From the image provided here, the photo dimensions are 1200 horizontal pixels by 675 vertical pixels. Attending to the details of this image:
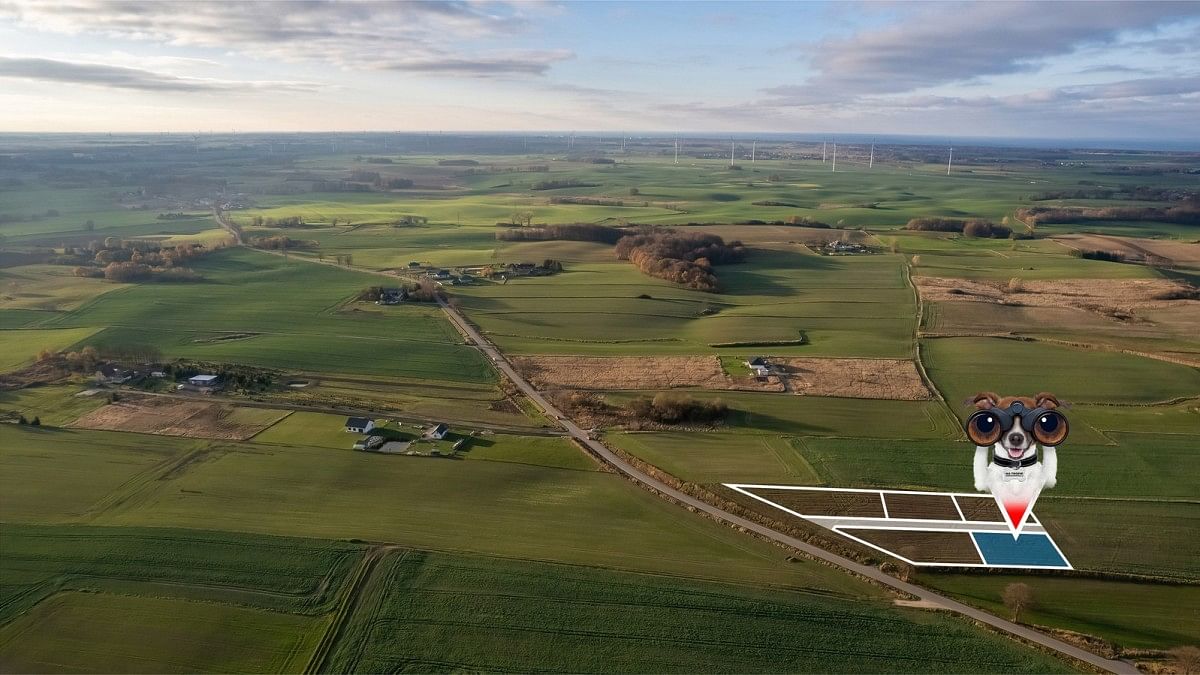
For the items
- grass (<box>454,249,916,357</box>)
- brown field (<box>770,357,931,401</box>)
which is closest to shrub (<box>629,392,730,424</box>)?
brown field (<box>770,357,931,401</box>)

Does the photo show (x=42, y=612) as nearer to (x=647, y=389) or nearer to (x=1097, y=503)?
(x=647, y=389)

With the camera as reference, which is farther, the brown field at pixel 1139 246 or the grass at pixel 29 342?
the brown field at pixel 1139 246

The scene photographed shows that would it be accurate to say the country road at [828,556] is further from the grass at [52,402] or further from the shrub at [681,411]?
the grass at [52,402]

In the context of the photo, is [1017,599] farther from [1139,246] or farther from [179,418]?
[1139,246]

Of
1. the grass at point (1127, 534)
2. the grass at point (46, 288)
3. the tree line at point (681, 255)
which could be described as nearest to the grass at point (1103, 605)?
the grass at point (1127, 534)

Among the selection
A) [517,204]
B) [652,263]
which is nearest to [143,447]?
[652,263]

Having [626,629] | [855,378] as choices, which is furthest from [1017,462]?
[855,378]

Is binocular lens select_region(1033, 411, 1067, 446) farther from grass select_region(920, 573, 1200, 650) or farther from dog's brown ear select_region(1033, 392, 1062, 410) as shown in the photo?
grass select_region(920, 573, 1200, 650)

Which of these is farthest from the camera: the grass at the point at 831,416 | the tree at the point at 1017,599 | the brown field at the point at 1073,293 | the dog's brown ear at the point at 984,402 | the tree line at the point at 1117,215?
the tree line at the point at 1117,215
